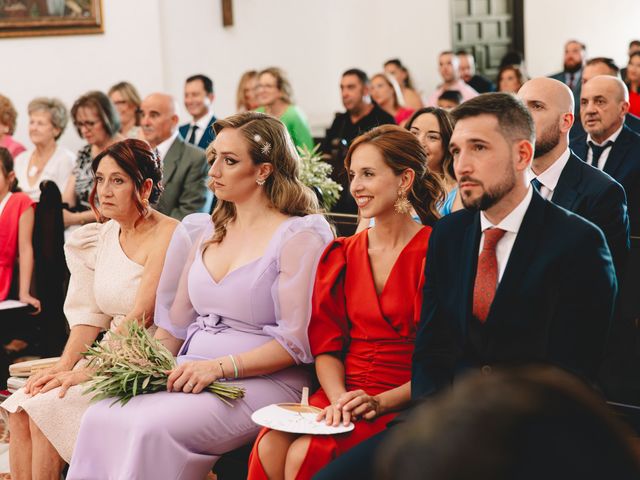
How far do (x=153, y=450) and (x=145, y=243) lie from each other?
1102 mm

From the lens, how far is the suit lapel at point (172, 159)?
239 inches

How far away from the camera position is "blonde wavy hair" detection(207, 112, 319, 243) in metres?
3.49

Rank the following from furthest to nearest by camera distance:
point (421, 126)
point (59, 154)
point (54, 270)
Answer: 1. point (59, 154)
2. point (54, 270)
3. point (421, 126)

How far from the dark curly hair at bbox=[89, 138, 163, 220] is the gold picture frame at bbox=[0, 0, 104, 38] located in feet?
20.8

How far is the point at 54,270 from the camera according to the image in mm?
5148

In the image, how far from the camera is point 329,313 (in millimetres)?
3191

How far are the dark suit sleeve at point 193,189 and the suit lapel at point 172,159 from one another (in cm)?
9

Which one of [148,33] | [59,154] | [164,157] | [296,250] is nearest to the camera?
[296,250]

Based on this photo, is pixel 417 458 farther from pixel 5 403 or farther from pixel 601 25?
pixel 601 25

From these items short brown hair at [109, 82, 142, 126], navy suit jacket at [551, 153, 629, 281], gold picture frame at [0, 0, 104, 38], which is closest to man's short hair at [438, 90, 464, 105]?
short brown hair at [109, 82, 142, 126]

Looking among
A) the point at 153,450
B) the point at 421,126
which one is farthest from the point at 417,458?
the point at 421,126

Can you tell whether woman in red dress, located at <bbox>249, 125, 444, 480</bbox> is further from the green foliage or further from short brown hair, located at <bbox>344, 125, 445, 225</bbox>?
the green foliage

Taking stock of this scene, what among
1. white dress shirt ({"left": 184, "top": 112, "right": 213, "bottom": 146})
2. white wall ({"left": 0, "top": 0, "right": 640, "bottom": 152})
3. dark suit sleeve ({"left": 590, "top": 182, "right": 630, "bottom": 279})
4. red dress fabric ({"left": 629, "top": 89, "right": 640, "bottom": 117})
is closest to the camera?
dark suit sleeve ({"left": 590, "top": 182, "right": 630, "bottom": 279})

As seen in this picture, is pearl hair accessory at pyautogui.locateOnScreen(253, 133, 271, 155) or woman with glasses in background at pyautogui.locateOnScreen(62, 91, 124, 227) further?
woman with glasses in background at pyautogui.locateOnScreen(62, 91, 124, 227)
